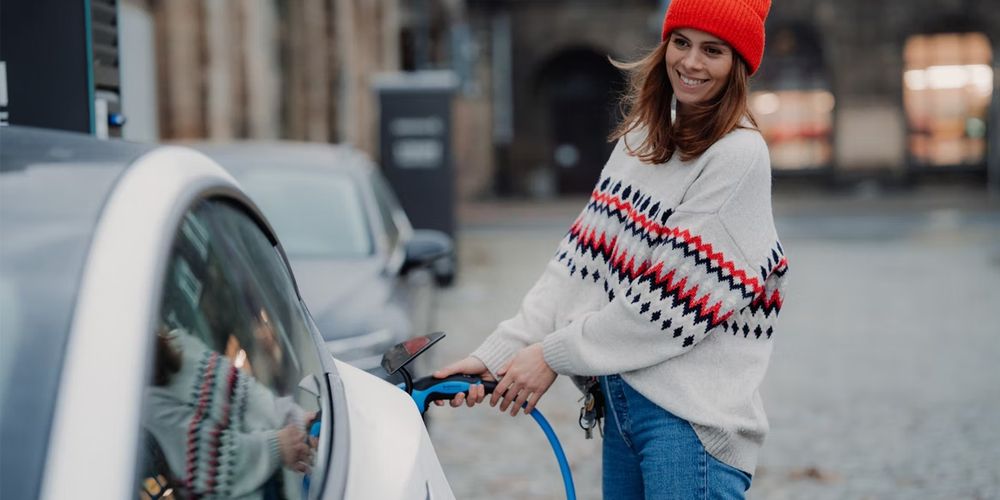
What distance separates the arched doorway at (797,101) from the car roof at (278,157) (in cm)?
2679

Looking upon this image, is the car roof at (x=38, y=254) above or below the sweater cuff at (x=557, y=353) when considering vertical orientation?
above

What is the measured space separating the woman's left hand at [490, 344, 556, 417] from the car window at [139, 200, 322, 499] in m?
0.40

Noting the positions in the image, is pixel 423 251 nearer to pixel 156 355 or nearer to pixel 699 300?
pixel 699 300

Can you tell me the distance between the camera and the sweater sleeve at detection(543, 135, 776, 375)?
232 cm

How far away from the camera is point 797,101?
33.3 m

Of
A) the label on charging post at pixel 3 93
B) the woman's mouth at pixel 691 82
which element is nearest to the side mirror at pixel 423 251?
the label on charging post at pixel 3 93

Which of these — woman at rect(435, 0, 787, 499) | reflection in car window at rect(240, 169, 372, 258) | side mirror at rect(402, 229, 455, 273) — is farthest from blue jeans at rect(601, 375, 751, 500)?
side mirror at rect(402, 229, 455, 273)

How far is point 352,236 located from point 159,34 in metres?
7.36

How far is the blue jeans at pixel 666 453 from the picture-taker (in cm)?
233

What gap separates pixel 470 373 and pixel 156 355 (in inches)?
43.8

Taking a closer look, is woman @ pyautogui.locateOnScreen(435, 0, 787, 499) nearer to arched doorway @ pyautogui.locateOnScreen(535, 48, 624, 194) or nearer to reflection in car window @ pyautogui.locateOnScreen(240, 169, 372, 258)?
reflection in car window @ pyautogui.locateOnScreen(240, 169, 372, 258)

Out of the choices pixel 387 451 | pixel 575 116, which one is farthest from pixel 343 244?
pixel 575 116

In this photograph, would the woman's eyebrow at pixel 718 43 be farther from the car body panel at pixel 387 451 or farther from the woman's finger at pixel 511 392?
the car body panel at pixel 387 451

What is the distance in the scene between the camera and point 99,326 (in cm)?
135
